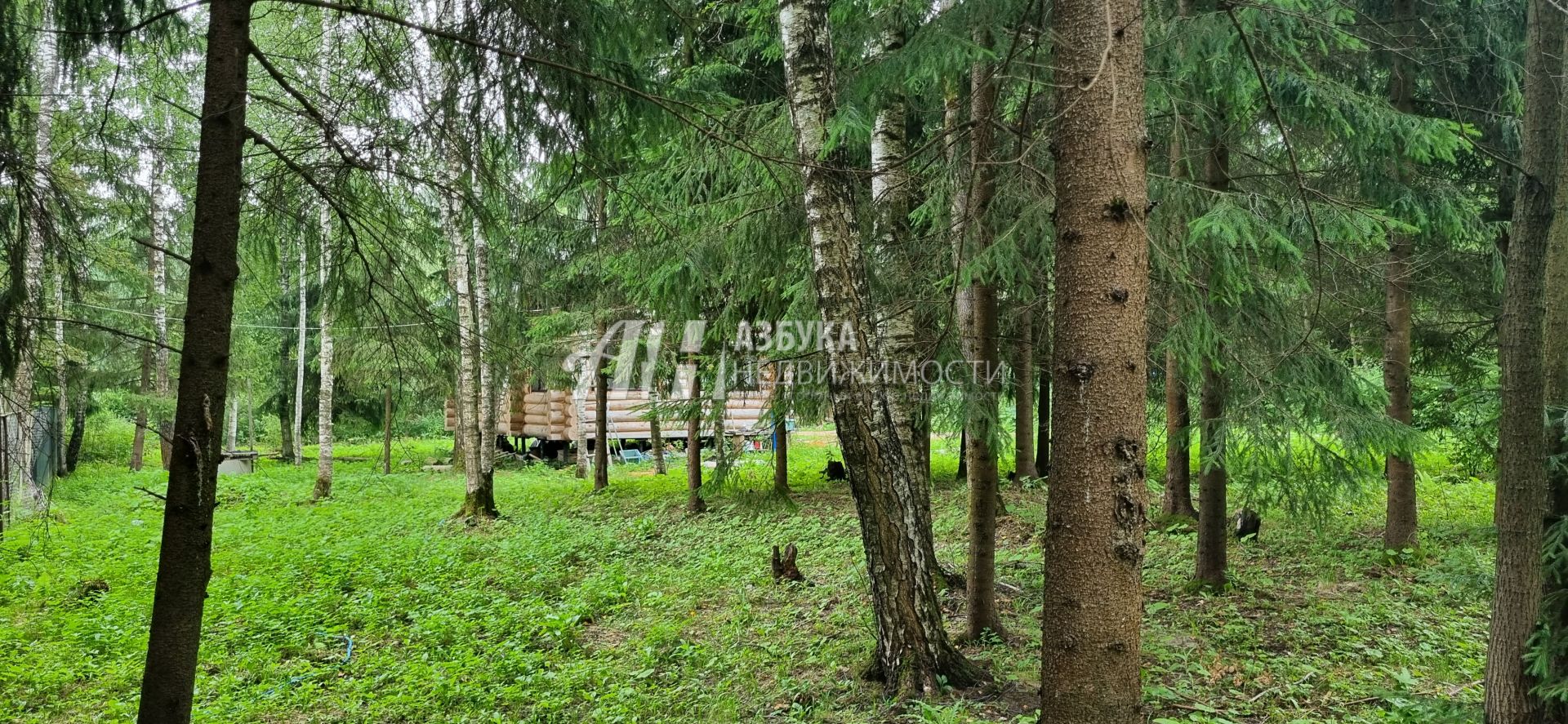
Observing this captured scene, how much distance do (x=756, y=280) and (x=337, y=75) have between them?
328cm

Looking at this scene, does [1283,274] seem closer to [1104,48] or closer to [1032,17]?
[1032,17]

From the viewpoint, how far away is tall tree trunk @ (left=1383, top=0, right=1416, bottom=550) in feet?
24.8

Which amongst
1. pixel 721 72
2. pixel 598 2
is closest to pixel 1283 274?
pixel 598 2

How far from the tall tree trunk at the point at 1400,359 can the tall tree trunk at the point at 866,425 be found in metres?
5.53

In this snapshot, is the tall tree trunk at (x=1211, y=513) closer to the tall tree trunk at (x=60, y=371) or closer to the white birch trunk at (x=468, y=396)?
the tall tree trunk at (x=60, y=371)

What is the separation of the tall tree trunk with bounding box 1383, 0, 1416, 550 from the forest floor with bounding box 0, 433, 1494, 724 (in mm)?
303

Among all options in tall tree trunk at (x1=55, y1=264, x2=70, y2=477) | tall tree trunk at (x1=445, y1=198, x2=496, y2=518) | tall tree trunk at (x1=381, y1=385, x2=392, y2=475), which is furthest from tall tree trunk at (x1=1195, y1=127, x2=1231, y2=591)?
tall tree trunk at (x1=381, y1=385, x2=392, y2=475)

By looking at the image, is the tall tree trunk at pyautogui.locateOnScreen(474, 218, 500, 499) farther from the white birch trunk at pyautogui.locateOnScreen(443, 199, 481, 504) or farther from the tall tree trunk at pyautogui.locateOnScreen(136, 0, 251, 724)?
the tall tree trunk at pyautogui.locateOnScreen(136, 0, 251, 724)

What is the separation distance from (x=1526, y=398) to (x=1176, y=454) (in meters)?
5.69

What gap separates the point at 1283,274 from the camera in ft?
18.1

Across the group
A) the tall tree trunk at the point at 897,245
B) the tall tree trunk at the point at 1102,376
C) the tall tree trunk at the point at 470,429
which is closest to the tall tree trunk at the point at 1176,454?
the tall tree trunk at the point at 897,245

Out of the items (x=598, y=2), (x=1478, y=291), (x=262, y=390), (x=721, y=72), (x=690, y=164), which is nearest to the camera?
(x=598, y=2)

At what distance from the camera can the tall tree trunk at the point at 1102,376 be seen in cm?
200

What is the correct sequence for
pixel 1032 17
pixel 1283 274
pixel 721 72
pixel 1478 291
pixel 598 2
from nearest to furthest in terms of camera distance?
pixel 598 2
pixel 1032 17
pixel 1283 274
pixel 1478 291
pixel 721 72
